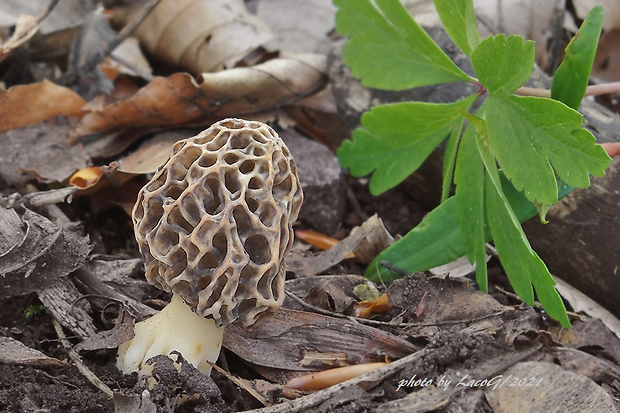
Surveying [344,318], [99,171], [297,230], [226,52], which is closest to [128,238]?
[99,171]

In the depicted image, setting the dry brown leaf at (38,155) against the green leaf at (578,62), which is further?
the dry brown leaf at (38,155)

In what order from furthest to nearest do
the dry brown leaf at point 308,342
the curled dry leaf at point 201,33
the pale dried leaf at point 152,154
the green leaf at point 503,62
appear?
1. the curled dry leaf at point 201,33
2. the pale dried leaf at point 152,154
3. the dry brown leaf at point 308,342
4. the green leaf at point 503,62

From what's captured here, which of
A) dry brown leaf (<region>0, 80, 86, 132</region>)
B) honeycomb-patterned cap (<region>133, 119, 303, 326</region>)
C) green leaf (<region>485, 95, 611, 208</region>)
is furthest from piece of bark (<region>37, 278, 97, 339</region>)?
green leaf (<region>485, 95, 611, 208</region>)

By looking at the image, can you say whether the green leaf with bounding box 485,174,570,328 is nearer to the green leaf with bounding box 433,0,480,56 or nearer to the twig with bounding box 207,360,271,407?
the green leaf with bounding box 433,0,480,56

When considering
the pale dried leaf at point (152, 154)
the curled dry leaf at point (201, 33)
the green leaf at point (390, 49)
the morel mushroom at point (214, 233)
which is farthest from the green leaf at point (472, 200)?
the curled dry leaf at point (201, 33)

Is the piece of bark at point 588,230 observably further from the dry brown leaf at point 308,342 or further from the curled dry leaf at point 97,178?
the curled dry leaf at point 97,178

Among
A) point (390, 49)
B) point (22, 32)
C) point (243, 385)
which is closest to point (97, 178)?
point (22, 32)
